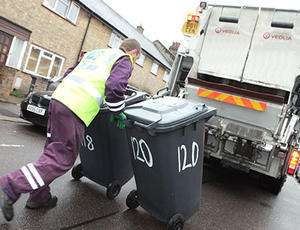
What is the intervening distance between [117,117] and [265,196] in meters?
3.79

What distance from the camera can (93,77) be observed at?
2.22 m

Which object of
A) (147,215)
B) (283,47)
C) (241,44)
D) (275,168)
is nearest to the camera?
(147,215)

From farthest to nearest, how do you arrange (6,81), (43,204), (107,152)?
(6,81), (107,152), (43,204)

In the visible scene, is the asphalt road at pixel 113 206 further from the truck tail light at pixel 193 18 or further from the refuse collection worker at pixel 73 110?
the truck tail light at pixel 193 18

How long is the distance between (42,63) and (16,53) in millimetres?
1375

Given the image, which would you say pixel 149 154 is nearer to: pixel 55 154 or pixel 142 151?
pixel 142 151

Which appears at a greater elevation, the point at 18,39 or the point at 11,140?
the point at 18,39

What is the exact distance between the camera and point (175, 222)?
224cm

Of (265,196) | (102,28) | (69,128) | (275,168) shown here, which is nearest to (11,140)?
(69,128)

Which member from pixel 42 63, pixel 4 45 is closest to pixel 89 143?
pixel 4 45

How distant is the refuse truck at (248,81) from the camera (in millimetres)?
3889

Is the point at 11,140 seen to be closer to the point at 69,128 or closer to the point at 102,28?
the point at 69,128

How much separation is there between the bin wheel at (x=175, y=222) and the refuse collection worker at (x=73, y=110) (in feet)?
3.11

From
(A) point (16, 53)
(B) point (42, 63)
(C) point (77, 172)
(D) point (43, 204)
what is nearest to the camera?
(D) point (43, 204)
